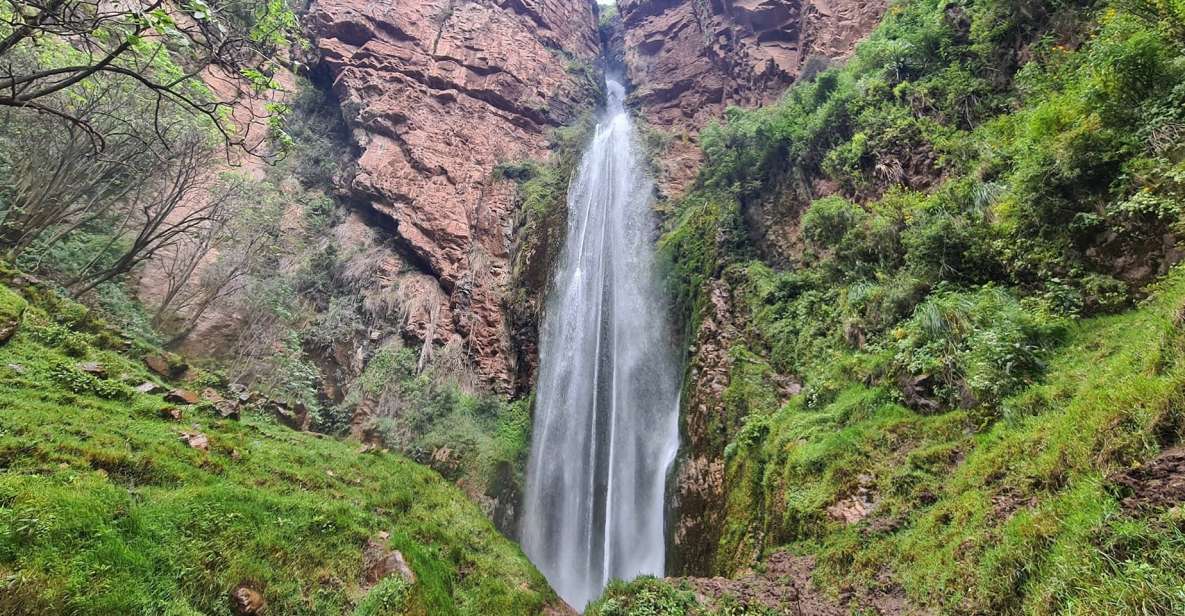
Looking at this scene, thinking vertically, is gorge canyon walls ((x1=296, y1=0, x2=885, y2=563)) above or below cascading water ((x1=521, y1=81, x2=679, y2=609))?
above

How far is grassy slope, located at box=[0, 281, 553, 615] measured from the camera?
375cm

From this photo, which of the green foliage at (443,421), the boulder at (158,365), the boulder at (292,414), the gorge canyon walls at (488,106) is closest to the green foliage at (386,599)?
the gorge canyon walls at (488,106)

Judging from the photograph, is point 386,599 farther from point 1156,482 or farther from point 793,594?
point 1156,482

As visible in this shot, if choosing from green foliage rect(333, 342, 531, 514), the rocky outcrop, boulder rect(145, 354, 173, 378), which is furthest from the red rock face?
boulder rect(145, 354, 173, 378)

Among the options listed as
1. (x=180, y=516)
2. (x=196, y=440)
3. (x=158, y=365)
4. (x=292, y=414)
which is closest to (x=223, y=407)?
(x=196, y=440)

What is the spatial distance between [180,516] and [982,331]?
9298 mm

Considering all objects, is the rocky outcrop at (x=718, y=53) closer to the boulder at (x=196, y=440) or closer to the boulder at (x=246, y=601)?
the boulder at (x=196, y=440)

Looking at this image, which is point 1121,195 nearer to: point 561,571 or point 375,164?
point 561,571

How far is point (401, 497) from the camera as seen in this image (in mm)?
8695

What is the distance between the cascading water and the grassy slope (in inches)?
175

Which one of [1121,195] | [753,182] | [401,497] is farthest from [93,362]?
[753,182]

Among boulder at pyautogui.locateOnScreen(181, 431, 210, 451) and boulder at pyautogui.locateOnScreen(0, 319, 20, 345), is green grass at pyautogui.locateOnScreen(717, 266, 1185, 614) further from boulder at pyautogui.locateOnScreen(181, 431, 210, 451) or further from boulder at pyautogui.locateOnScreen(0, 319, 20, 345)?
boulder at pyautogui.locateOnScreen(0, 319, 20, 345)

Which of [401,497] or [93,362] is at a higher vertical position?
[93,362]

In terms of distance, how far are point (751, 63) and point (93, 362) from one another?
24.1 meters
